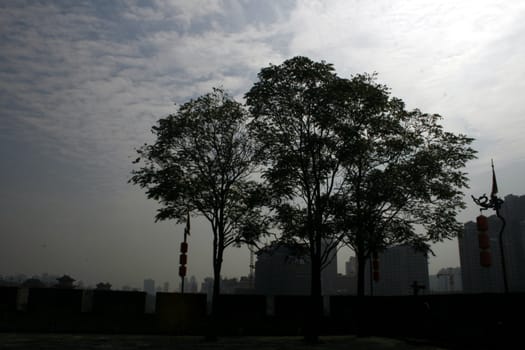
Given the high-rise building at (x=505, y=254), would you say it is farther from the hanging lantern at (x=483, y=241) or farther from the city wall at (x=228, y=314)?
the hanging lantern at (x=483, y=241)

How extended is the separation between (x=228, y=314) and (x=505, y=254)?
387ft

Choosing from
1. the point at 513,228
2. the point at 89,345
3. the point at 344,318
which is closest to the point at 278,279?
the point at 513,228

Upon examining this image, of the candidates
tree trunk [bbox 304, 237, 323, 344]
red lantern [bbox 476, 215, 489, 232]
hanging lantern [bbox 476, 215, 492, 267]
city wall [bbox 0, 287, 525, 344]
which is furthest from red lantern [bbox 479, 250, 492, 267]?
tree trunk [bbox 304, 237, 323, 344]

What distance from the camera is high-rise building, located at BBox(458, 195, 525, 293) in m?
118

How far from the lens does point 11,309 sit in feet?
82.5

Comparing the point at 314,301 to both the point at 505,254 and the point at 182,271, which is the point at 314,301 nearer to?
the point at 182,271

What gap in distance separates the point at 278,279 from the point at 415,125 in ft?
559

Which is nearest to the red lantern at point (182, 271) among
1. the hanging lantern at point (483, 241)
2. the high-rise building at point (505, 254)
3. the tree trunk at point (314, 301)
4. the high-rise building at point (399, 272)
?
the tree trunk at point (314, 301)

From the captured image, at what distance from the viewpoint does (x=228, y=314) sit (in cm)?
2873

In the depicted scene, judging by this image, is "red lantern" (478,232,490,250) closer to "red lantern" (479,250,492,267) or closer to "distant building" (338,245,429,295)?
"red lantern" (479,250,492,267)

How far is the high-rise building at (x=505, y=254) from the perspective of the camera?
118438mm

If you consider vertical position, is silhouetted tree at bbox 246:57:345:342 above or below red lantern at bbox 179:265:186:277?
above

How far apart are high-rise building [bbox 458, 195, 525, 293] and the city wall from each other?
280 ft

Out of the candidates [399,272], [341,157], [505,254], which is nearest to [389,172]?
[341,157]
